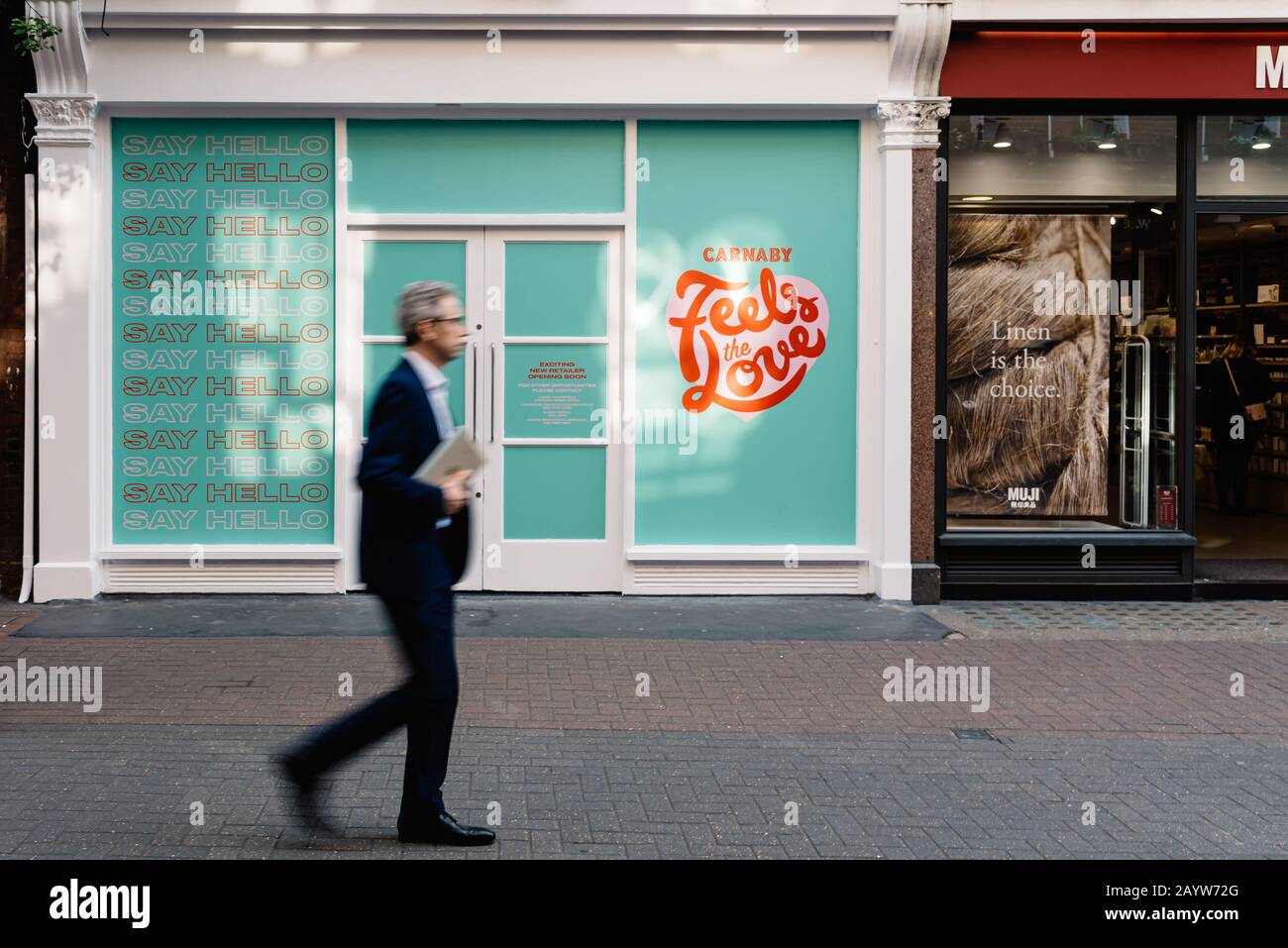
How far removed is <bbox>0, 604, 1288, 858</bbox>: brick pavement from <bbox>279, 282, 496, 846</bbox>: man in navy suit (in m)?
0.27

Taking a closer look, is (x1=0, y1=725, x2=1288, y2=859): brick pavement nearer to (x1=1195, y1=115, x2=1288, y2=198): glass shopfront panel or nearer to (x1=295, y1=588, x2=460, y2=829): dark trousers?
(x1=295, y1=588, x2=460, y2=829): dark trousers

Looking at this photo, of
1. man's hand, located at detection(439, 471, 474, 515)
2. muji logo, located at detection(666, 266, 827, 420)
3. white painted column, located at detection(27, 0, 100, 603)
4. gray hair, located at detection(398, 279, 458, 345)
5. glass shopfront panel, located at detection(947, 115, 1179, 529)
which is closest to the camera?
man's hand, located at detection(439, 471, 474, 515)

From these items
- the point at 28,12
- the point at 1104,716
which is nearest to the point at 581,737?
the point at 1104,716

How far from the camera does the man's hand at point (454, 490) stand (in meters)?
4.83

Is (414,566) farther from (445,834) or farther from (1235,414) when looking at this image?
(1235,414)

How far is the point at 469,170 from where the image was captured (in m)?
10.5

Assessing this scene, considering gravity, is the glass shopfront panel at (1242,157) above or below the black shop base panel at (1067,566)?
above

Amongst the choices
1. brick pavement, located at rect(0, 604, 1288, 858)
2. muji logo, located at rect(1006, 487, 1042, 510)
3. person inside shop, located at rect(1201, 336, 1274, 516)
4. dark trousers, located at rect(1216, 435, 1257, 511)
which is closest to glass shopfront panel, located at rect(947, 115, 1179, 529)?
muji logo, located at rect(1006, 487, 1042, 510)

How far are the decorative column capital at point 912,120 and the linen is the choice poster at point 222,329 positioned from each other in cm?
413

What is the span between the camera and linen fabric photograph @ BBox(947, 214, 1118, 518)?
1087 centimetres

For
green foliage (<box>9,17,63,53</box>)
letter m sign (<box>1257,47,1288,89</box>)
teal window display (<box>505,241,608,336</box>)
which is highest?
letter m sign (<box>1257,47,1288,89</box>)

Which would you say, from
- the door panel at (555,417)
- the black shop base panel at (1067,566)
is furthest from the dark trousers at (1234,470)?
the door panel at (555,417)

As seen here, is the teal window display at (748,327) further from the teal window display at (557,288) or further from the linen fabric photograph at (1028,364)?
the linen fabric photograph at (1028,364)

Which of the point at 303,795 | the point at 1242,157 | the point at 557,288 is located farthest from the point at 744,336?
the point at 303,795
